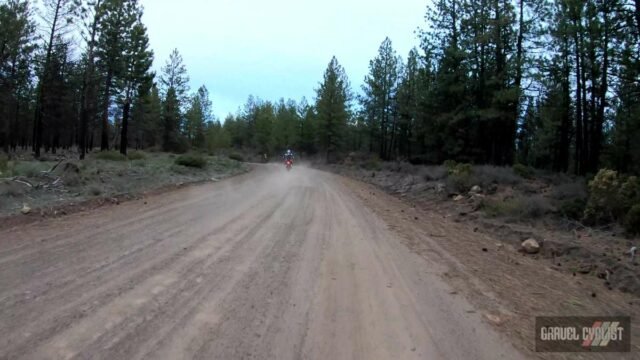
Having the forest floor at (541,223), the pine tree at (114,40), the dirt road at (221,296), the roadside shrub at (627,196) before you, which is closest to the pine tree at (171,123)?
the pine tree at (114,40)

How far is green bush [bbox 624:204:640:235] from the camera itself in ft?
33.3

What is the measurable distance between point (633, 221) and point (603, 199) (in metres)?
1.48

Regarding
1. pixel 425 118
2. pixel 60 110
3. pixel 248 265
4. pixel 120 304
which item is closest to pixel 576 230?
pixel 248 265

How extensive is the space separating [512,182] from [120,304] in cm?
1551

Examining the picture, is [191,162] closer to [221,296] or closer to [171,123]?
[221,296]

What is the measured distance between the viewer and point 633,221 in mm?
10242

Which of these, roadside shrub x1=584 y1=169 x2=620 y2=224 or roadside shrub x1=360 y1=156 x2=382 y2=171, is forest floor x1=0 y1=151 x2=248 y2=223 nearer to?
roadside shrub x1=584 y1=169 x2=620 y2=224

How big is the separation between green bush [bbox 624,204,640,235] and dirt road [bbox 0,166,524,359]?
511 centimetres

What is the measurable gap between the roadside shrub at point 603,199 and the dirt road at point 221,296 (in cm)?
539

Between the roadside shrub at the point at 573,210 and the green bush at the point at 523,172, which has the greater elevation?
the green bush at the point at 523,172

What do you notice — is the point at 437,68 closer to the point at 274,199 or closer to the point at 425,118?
the point at 425,118

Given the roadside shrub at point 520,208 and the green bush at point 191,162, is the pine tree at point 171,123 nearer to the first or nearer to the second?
the green bush at point 191,162

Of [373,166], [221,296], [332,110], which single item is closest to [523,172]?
[221,296]

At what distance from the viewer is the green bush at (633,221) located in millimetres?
10148
